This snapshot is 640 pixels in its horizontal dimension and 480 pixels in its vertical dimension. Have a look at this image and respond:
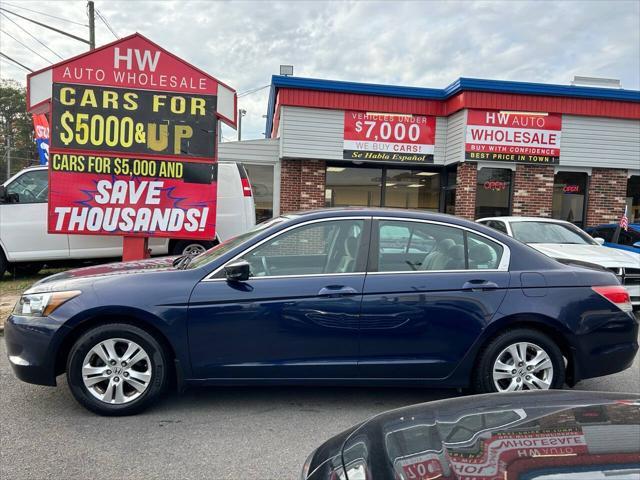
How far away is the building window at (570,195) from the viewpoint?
1296 centimetres

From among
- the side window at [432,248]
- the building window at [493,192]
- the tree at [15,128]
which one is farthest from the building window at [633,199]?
the tree at [15,128]

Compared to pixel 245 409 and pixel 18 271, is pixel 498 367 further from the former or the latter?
pixel 18 271

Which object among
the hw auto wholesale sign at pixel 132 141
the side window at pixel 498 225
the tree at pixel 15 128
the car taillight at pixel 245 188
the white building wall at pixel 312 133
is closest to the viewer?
the hw auto wholesale sign at pixel 132 141

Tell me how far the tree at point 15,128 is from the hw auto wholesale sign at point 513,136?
54459mm

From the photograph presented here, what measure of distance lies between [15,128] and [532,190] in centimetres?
5850

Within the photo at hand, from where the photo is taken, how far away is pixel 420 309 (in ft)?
11.8

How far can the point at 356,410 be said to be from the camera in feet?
12.4

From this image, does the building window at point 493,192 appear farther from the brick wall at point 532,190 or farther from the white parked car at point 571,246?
the white parked car at point 571,246

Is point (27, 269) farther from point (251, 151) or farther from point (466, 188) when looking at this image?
point (466, 188)

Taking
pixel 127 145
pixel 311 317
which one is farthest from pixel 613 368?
pixel 127 145

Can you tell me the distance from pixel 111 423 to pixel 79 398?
0.31 metres

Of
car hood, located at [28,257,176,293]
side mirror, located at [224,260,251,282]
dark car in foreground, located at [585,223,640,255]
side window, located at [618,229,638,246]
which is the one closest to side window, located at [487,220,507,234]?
dark car in foreground, located at [585,223,640,255]

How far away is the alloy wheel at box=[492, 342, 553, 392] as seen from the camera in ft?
12.2

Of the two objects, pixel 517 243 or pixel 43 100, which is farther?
pixel 43 100
